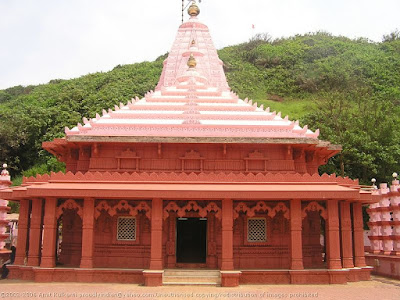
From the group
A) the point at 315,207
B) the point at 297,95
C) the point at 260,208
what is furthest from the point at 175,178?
the point at 297,95

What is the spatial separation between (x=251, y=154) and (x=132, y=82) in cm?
4511

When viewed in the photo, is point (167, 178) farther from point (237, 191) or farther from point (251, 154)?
point (251, 154)

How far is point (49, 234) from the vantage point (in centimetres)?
1391

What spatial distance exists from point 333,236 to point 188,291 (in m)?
5.03

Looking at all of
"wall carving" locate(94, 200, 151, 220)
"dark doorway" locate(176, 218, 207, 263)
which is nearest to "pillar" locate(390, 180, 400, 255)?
"dark doorway" locate(176, 218, 207, 263)

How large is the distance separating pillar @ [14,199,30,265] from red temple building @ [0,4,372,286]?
0.11ft

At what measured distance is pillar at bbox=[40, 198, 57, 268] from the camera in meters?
13.8

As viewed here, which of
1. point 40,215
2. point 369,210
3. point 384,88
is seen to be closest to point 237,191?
point 40,215

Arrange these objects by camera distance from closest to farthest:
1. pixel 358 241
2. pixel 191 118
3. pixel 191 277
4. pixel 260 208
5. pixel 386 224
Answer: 1. pixel 191 277
2. pixel 260 208
3. pixel 358 241
4. pixel 191 118
5. pixel 386 224

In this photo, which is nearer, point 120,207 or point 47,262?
point 47,262

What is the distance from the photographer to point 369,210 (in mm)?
19000

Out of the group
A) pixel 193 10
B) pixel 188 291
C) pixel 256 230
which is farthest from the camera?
pixel 193 10

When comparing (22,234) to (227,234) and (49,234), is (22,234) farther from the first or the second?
(227,234)

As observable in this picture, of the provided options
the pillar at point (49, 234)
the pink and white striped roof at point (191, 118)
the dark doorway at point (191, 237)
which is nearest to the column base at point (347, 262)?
the pink and white striped roof at point (191, 118)
